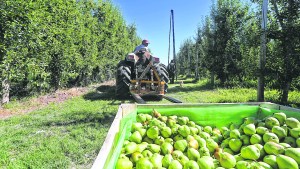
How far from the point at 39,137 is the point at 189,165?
4097 mm

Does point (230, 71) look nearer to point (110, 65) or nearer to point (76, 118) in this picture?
point (110, 65)

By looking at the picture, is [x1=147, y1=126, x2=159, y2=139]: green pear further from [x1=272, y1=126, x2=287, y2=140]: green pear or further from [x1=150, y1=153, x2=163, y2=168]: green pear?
[x1=272, y1=126, x2=287, y2=140]: green pear

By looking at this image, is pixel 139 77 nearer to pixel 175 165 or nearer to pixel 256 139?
pixel 256 139

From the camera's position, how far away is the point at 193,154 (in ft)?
6.63

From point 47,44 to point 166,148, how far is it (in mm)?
9180

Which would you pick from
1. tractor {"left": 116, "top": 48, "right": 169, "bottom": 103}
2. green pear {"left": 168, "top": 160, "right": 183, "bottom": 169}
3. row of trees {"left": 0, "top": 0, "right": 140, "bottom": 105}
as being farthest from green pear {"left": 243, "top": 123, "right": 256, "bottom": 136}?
row of trees {"left": 0, "top": 0, "right": 140, "bottom": 105}

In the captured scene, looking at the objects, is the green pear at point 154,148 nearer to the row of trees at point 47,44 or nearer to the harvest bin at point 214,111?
the harvest bin at point 214,111

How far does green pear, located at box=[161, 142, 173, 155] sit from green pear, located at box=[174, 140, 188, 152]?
0.07 meters

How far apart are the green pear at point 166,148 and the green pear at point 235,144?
0.58 metres

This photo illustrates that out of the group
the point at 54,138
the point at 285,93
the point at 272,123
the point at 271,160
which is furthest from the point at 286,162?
the point at 285,93

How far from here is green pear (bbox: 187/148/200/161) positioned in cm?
201

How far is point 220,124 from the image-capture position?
2910mm

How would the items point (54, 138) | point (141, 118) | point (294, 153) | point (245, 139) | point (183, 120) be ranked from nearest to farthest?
point (294, 153)
point (245, 139)
point (183, 120)
point (141, 118)
point (54, 138)

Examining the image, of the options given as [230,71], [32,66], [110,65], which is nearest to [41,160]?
[32,66]
